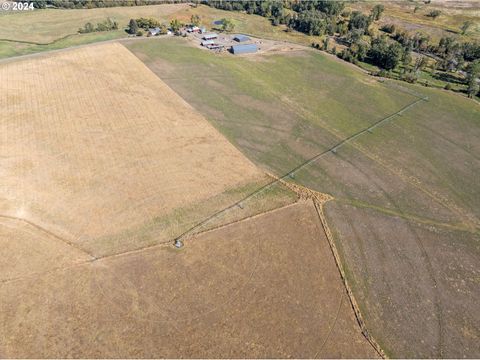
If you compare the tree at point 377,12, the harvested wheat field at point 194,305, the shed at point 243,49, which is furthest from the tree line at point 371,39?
the harvested wheat field at point 194,305

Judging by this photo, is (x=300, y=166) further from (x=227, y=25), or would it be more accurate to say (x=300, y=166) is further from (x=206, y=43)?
(x=227, y=25)

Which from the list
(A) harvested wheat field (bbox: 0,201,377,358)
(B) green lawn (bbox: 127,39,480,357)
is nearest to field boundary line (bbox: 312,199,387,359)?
(A) harvested wheat field (bbox: 0,201,377,358)

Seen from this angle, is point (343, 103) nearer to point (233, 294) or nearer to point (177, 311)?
point (233, 294)

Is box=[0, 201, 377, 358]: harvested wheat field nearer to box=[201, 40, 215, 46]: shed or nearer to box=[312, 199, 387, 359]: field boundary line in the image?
box=[312, 199, 387, 359]: field boundary line

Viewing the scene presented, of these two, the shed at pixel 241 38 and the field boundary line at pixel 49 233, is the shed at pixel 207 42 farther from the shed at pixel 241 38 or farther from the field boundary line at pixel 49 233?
the field boundary line at pixel 49 233

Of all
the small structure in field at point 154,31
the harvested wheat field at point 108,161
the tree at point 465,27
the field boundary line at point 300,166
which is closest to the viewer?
the field boundary line at point 300,166

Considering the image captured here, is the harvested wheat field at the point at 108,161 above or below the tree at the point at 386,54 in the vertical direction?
below

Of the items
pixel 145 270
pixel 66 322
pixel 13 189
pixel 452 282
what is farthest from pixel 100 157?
pixel 452 282
